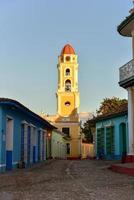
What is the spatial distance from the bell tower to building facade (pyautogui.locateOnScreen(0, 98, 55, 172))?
158ft

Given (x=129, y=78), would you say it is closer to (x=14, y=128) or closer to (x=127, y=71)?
(x=127, y=71)

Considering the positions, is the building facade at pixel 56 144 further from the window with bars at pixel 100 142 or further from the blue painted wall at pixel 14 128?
the blue painted wall at pixel 14 128

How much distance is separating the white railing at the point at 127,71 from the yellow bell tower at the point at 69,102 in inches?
2284

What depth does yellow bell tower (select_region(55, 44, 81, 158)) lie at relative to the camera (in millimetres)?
80812

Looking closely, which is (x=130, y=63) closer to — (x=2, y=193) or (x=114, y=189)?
(x=114, y=189)

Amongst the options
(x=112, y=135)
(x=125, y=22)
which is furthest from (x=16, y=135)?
(x=112, y=135)

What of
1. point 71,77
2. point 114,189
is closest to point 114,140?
point 114,189

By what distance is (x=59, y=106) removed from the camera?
270ft

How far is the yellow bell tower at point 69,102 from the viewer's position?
80.8 m

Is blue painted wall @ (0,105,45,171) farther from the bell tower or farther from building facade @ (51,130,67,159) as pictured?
the bell tower

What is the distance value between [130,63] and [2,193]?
1174cm

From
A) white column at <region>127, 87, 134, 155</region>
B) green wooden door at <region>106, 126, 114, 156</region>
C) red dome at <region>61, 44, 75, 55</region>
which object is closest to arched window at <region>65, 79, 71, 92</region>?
red dome at <region>61, 44, 75, 55</region>

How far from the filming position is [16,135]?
24.4 metres

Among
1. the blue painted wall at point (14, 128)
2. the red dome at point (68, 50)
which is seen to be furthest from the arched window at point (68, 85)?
the blue painted wall at point (14, 128)
